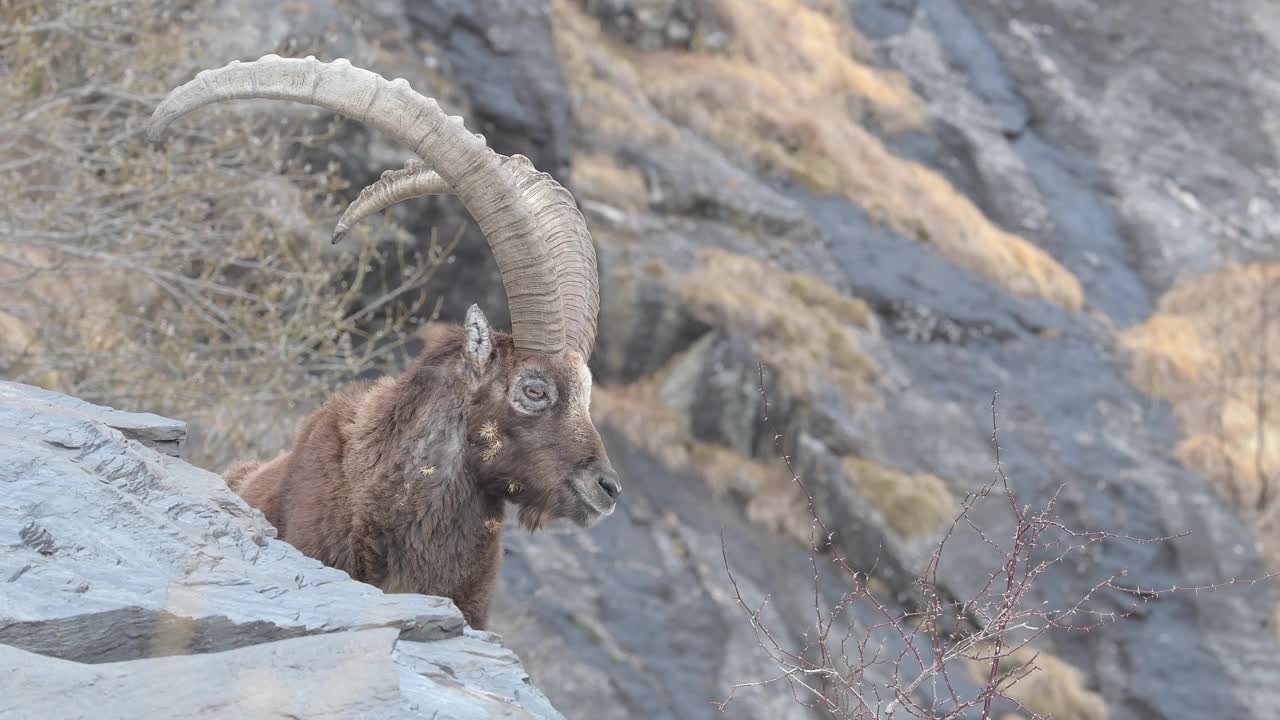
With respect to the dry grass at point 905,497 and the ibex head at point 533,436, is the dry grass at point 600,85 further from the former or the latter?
the ibex head at point 533,436

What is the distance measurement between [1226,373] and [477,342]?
20995 mm

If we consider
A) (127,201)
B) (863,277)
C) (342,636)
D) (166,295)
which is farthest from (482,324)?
(863,277)

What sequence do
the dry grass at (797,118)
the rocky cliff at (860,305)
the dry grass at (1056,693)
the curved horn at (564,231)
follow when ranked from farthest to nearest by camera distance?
the dry grass at (797,118) < the dry grass at (1056,693) < the rocky cliff at (860,305) < the curved horn at (564,231)

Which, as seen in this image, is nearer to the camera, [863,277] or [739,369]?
[739,369]

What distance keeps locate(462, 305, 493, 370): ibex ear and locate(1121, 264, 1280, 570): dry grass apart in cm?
1728

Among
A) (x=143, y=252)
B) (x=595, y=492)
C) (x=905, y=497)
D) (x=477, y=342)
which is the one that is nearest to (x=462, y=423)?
(x=477, y=342)

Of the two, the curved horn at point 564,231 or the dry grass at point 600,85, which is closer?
the curved horn at point 564,231

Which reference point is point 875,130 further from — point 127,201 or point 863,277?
point 127,201

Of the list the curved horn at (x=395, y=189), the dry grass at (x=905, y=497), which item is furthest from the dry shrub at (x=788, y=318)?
the curved horn at (x=395, y=189)

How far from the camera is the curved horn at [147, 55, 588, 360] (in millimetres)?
5637

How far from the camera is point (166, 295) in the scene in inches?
538

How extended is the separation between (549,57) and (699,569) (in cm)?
818

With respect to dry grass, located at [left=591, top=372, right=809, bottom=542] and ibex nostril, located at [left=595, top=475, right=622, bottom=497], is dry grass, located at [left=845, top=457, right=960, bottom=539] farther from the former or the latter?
ibex nostril, located at [left=595, top=475, right=622, bottom=497]

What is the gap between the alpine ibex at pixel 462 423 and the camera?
583 cm
